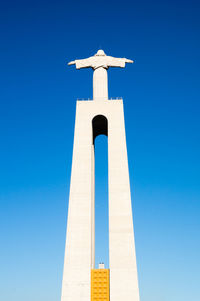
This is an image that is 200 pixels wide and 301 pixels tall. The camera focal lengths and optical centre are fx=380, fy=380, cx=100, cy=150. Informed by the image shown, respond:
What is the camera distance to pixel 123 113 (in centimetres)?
3272

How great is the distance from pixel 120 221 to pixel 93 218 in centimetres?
281

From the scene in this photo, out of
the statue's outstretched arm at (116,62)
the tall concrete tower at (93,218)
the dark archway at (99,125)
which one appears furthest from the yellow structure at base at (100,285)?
the statue's outstretched arm at (116,62)

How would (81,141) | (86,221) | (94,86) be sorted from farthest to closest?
1. (94,86)
2. (81,141)
3. (86,221)

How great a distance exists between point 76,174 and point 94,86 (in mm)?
9100

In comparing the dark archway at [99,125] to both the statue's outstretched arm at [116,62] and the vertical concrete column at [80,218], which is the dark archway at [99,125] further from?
the statue's outstretched arm at [116,62]

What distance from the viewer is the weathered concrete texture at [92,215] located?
1067 inches

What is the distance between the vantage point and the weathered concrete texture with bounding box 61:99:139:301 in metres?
27.1

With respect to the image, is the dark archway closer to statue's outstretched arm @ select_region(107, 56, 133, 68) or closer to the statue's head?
statue's outstretched arm @ select_region(107, 56, 133, 68)

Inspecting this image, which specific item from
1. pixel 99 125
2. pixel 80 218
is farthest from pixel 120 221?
pixel 99 125

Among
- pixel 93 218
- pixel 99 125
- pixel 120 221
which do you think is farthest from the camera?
pixel 99 125

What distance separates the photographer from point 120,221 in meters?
28.6

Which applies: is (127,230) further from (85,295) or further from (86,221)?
(85,295)

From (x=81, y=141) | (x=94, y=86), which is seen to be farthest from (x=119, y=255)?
(x=94, y=86)

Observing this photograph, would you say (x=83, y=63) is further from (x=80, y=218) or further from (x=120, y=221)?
(x=120, y=221)
